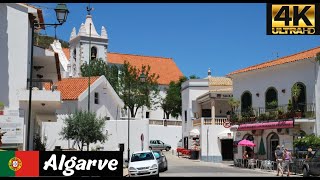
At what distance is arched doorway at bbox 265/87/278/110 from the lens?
1708 inches

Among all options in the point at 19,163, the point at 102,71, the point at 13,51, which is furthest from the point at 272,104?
the point at 102,71

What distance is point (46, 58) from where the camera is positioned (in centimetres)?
3494

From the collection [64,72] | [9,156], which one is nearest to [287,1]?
[9,156]

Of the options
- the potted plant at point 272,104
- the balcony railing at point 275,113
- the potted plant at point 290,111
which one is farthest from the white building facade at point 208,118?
the potted plant at point 290,111

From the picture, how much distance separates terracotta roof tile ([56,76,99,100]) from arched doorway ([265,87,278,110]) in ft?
65.0

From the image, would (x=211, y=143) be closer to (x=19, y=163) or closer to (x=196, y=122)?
(x=196, y=122)

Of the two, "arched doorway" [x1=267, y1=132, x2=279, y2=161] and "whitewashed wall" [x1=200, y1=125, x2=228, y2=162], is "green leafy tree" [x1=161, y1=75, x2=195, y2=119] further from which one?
"arched doorway" [x1=267, y1=132, x2=279, y2=161]

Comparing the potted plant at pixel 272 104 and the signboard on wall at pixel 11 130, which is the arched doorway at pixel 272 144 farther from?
the signboard on wall at pixel 11 130

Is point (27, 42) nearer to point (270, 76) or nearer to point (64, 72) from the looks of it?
point (270, 76)

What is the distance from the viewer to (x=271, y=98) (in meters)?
44.3

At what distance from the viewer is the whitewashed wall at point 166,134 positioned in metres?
73.1

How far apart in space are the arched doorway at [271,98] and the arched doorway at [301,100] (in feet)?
8.17

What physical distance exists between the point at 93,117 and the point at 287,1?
→ 33.3m

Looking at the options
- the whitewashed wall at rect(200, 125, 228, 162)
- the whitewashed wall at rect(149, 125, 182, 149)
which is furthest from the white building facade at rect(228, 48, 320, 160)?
the whitewashed wall at rect(149, 125, 182, 149)
